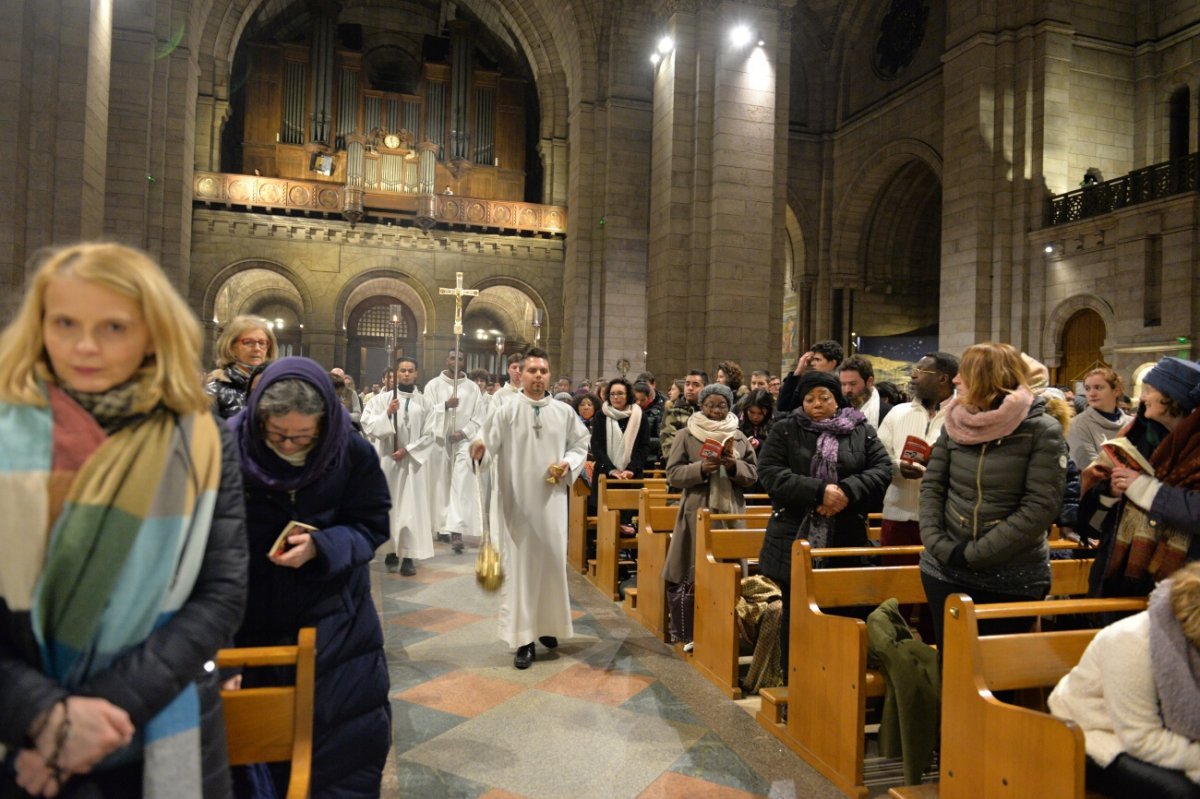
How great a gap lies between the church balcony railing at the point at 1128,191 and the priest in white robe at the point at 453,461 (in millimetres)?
11402

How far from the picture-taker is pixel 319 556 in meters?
2.08

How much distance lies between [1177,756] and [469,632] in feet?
13.4

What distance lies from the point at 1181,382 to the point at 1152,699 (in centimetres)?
124

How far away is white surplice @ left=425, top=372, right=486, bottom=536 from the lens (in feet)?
26.7

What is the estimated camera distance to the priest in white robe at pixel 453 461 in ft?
26.7

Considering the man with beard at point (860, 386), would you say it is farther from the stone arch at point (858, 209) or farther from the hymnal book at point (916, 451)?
the stone arch at point (858, 209)

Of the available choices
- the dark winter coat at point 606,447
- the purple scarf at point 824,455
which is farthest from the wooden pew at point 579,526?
the purple scarf at point 824,455

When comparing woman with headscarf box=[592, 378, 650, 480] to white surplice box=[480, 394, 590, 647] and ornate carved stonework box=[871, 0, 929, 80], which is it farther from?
ornate carved stonework box=[871, 0, 929, 80]

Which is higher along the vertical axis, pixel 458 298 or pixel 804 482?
pixel 458 298

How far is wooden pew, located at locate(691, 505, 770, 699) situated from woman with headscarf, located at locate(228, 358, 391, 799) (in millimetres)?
2450

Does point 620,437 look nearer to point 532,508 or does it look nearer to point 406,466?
point 406,466

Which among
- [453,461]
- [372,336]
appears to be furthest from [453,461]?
[372,336]

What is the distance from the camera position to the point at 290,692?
1.84 metres

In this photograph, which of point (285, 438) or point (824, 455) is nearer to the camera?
point (285, 438)
